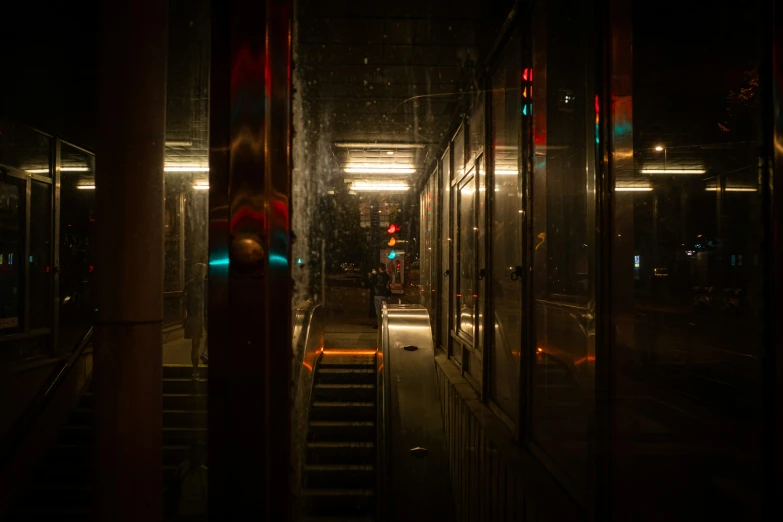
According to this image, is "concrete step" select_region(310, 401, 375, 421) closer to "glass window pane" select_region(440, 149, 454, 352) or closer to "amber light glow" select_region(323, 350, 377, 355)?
"amber light glow" select_region(323, 350, 377, 355)

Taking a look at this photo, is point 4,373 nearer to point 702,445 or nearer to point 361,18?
point 361,18

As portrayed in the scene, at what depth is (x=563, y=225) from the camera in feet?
18.2

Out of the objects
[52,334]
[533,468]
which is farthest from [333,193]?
[533,468]

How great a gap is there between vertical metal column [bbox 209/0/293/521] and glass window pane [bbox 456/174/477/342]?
5.05 metres

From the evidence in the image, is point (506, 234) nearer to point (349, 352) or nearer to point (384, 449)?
point (384, 449)

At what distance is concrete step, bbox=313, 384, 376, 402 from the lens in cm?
584

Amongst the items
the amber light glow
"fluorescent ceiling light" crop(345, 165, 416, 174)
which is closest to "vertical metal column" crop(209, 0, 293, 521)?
the amber light glow

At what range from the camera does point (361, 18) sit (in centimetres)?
476

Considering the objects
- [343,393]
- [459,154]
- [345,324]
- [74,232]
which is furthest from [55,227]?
[459,154]

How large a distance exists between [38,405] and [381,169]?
8.73 m

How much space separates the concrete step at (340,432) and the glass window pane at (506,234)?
1.51 m

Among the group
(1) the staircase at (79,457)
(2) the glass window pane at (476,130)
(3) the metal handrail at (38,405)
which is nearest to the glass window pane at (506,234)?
(2) the glass window pane at (476,130)

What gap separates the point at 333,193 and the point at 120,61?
12399 mm

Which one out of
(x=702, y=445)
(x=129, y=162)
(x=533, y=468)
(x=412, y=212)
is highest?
(x=412, y=212)
